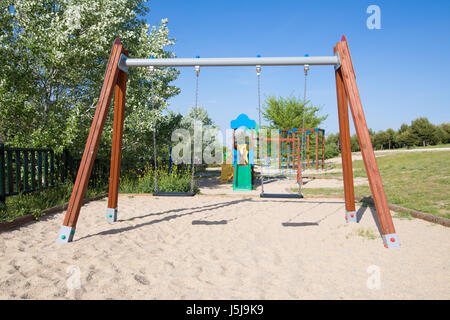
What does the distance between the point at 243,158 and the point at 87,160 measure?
7498 mm

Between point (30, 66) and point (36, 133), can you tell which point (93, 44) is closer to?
point (30, 66)

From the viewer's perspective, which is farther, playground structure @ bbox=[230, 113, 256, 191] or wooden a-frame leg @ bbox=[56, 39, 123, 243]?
playground structure @ bbox=[230, 113, 256, 191]

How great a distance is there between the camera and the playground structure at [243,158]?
10.1m

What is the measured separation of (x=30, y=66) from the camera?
23.4 ft

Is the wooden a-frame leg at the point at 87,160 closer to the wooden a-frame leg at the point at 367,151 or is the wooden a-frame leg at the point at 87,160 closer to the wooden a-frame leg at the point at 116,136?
the wooden a-frame leg at the point at 116,136

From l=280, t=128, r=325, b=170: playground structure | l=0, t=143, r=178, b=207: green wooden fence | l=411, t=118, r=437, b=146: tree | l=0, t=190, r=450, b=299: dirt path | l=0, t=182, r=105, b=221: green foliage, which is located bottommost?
l=0, t=190, r=450, b=299: dirt path

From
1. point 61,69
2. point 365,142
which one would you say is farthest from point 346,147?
point 61,69

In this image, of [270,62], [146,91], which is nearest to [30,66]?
[146,91]

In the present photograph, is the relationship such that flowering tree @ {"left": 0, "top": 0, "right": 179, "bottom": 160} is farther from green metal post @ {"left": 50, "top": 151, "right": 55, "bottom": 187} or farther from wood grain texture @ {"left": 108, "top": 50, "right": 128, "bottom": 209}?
wood grain texture @ {"left": 108, "top": 50, "right": 128, "bottom": 209}

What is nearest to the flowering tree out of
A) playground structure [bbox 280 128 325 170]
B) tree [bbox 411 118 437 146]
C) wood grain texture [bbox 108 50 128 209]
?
wood grain texture [bbox 108 50 128 209]

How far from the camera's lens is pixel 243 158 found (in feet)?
36.4

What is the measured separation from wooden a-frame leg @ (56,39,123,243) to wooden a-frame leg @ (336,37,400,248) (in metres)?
3.63

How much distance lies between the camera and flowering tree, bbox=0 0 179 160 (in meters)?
6.61
